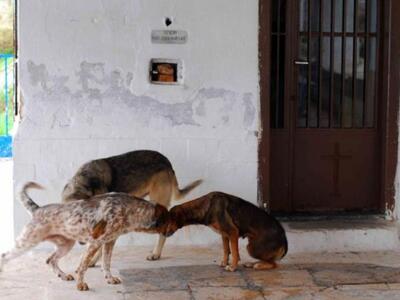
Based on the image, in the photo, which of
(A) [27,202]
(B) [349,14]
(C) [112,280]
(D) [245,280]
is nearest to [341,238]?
(D) [245,280]

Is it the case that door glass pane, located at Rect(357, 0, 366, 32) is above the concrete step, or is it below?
above

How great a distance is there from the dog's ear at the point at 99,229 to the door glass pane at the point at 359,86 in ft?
10.2

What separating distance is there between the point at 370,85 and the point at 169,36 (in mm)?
2110

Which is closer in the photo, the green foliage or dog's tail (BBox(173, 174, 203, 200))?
dog's tail (BBox(173, 174, 203, 200))

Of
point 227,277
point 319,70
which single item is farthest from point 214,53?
point 227,277

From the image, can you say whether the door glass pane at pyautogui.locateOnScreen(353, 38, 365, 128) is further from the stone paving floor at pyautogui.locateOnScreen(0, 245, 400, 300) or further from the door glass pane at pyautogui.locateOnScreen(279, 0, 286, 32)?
the stone paving floor at pyautogui.locateOnScreen(0, 245, 400, 300)

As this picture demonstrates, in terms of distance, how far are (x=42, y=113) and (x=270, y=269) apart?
8.19ft

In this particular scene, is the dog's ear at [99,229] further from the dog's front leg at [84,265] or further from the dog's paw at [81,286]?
the dog's paw at [81,286]

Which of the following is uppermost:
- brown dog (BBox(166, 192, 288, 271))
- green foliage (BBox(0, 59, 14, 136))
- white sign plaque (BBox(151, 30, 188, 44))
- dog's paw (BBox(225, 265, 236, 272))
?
white sign plaque (BBox(151, 30, 188, 44))


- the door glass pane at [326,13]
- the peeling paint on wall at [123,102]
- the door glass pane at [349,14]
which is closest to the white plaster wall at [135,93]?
the peeling paint on wall at [123,102]

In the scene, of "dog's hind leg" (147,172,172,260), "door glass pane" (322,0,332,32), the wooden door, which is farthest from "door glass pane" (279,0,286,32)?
"dog's hind leg" (147,172,172,260)

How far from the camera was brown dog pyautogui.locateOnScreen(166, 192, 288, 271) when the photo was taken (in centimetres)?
567

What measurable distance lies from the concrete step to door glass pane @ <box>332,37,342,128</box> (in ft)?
3.56

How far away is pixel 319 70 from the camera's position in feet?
22.6
